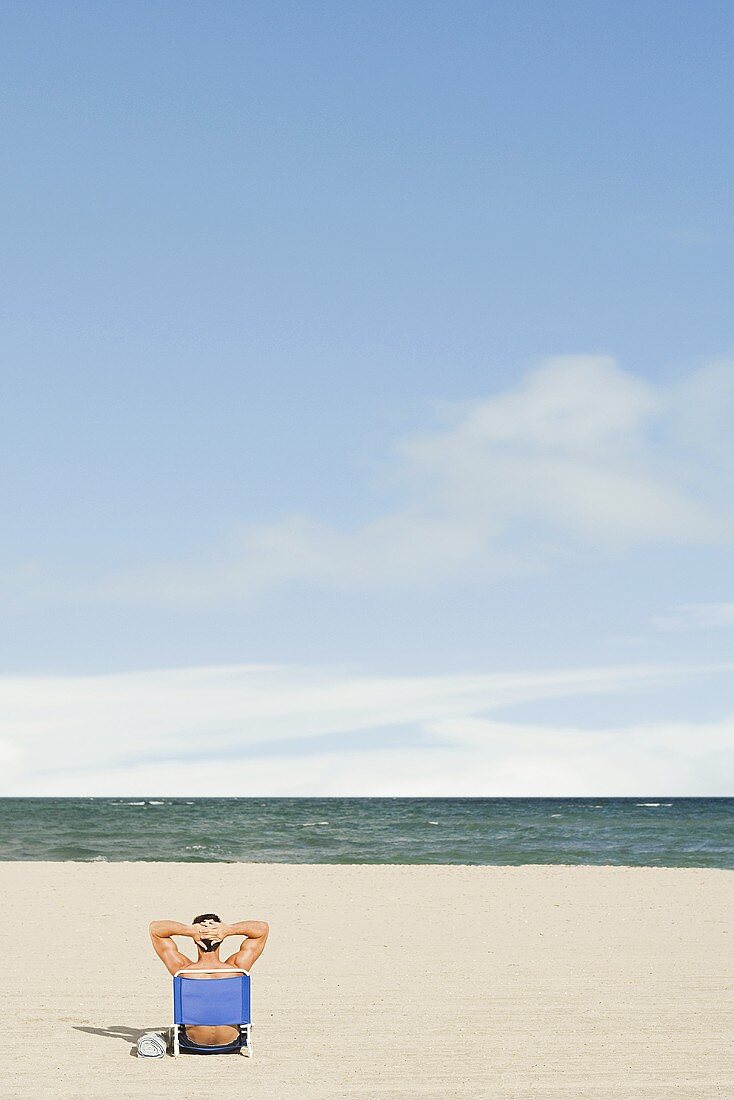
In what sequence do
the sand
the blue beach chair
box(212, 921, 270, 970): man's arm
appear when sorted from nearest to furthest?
the sand → the blue beach chair → box(212, 921, 270, 970): man's arm

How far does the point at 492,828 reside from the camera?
177ft

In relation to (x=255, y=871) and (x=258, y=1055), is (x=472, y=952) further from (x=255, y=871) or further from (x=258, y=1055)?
(x=255, y=871)

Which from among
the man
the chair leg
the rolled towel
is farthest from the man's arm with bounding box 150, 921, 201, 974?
the chair leg

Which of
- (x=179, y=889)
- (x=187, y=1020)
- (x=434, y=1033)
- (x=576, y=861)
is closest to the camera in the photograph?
(x=187, y=1020)

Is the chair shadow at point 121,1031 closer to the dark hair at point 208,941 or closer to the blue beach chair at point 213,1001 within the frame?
the blue beach chair at point 213,1001

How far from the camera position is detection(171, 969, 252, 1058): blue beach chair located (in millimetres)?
9109

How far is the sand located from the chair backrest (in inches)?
13.6

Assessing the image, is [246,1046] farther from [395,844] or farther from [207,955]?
[395,844]

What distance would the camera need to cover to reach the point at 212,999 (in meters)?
9.20

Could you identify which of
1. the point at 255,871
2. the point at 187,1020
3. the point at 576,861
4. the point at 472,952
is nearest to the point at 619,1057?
the point at 187,1020

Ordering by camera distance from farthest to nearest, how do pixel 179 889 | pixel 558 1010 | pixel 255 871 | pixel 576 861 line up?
pixel 576 861 < pixel 255 871 < pixel 179 889 < pixel 558 1010

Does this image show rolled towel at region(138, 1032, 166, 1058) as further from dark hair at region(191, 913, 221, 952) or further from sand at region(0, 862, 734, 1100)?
dark hair at region(191, 913, 221, 952)

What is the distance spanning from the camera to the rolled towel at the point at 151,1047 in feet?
30.2

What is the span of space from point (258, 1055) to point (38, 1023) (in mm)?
2419
